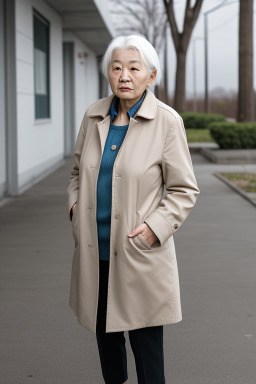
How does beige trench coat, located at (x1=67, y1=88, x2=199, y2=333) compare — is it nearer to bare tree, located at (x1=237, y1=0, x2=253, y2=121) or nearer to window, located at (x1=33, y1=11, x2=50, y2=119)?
window, located at (x1=33, y1=11, x2=50, y2=119)

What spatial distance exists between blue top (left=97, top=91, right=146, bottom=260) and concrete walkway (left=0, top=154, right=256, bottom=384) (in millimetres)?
1144

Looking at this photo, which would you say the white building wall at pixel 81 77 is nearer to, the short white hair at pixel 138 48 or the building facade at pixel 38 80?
the building facade at pixel 38 80

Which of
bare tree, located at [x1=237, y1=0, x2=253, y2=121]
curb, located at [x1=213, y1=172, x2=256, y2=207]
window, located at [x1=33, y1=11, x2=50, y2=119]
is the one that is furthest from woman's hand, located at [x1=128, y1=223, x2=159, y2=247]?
bare tree, located at [x1=237, y1=0, x2=253, y2=121]

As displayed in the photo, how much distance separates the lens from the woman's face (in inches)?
126

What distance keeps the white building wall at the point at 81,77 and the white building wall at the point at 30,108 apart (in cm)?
491

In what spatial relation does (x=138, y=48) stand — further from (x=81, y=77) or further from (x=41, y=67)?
(x=81, y=77)

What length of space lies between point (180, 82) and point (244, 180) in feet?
70.0

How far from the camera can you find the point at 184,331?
4.98 m

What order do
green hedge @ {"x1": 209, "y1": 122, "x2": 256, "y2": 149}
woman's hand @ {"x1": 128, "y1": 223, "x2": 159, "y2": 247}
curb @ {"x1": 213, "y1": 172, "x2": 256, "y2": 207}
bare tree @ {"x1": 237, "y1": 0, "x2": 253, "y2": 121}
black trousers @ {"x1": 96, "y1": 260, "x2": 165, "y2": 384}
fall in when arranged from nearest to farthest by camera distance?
woman's hand @ {"x1": 128, "y1": 223, "x2": 159, "y2": 247} → black trousers @ {"x1": 96, "y1": 260, "x2": 165, "y2": 384} → curb @ {"x1": 213, "y1": 172, "x2": 256, "y2": 207} → green hedge @ {"x1": 209, "y1": 122, "x2": 256, "y2": 149} → bare tree @ {"x1": 237, "y1": 0, "x2": 253, "y2": 121}

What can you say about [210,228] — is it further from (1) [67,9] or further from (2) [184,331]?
(1) [67,9]

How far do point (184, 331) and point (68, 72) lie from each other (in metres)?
18.8

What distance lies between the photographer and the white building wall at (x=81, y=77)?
938 inches

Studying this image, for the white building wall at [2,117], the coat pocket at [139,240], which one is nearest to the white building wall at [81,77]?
the white building wall at [2,117]

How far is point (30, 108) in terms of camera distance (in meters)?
14.5
